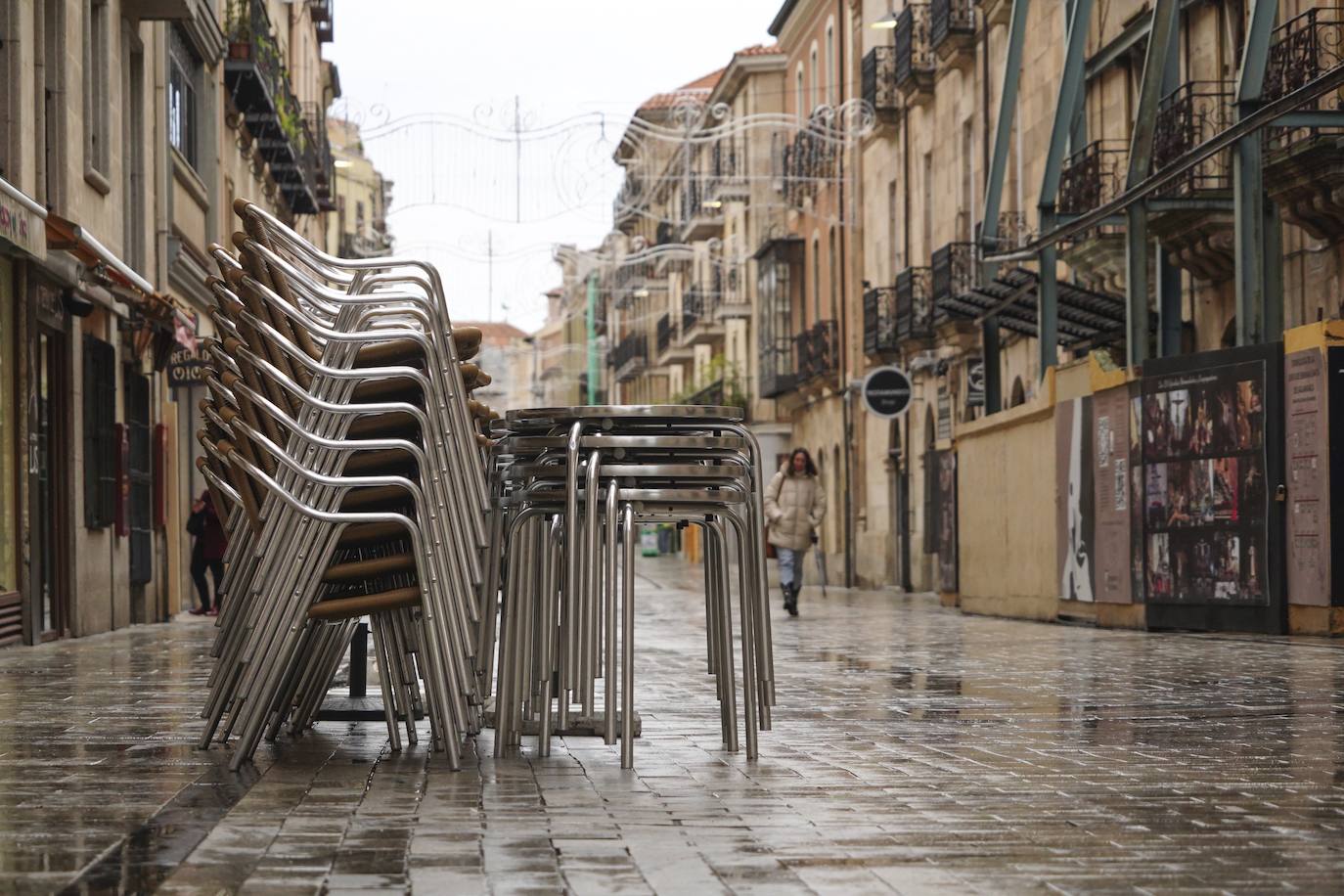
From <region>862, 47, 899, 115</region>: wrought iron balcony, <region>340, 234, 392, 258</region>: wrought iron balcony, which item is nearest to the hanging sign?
<region>862, 47, 899, 115</region>: wrought iron balcony

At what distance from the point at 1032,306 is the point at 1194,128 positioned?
8.43ft

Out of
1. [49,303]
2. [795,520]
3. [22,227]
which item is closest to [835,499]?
[795,520]

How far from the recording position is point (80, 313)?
18141 mm

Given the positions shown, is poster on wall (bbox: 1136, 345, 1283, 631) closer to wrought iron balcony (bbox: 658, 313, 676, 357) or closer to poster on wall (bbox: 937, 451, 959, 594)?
poster on wall (bbox: 937, 451, 959, 594)

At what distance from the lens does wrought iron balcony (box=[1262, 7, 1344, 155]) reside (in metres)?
19.0

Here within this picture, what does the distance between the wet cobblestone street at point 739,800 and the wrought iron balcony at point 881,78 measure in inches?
1207

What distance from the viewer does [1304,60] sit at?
19.2 metres

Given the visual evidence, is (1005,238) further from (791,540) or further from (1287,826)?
(1287,826)

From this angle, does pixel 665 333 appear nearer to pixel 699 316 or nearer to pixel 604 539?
pixel 699 316

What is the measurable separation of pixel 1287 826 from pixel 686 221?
5846cm

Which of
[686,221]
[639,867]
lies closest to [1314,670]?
[639,867]

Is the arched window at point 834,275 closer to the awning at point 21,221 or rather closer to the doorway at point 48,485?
the doorway at point 48,485

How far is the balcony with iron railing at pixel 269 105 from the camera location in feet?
96.6

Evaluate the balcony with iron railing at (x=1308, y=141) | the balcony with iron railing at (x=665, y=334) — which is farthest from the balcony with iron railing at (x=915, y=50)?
the balcony with iron railing at (x=665, y=334)
